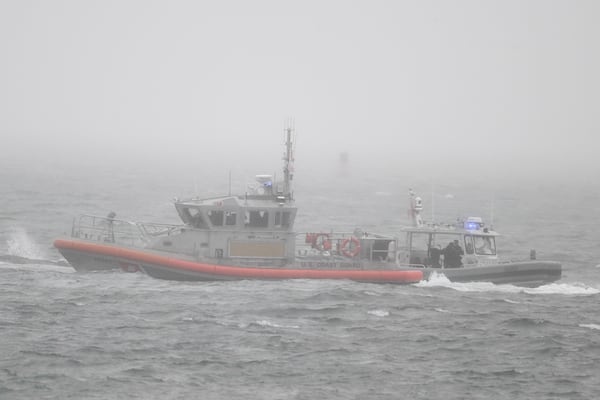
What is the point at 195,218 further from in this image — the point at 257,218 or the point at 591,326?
the point at 591,326

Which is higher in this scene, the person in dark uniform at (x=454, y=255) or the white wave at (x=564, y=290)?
the person in dark uniform at (x=454, y=255)

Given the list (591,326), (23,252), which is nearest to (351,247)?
(591,326)

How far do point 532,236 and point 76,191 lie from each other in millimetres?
36221

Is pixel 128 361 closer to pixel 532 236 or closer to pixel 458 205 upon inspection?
pixel 532 236

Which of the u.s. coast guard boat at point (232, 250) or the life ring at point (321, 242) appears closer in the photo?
the u.s. coast guard boat at point (232, 250)

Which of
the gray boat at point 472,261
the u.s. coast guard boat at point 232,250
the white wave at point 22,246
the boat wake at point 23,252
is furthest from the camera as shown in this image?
the white wave at point 22,246

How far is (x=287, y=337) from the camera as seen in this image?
25328 mm

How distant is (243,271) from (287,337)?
7084 millimetres

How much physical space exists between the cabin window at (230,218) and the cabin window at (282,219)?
143cm

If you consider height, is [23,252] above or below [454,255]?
below

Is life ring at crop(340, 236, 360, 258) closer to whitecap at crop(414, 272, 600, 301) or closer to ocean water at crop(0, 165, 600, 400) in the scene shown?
ocean water at crop(0, 165, 600, 400)

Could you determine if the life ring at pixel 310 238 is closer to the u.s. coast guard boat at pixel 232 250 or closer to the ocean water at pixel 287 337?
the u.s. coast guard boat at pixel 232 250

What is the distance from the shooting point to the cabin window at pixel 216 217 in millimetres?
32562

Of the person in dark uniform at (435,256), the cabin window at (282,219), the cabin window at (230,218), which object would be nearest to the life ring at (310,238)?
the cabin window at (282,219)
